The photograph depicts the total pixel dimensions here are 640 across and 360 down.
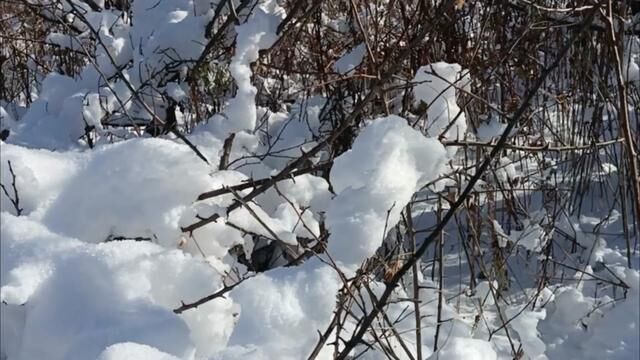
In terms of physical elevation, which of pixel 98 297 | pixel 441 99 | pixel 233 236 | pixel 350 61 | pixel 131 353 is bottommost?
pixel 131 353

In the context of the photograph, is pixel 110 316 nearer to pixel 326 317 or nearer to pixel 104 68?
pixel 326 317

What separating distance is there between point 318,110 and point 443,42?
0.51m

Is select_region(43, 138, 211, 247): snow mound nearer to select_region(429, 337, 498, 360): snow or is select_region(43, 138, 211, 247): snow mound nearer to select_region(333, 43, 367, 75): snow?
select_region(429, 337, 498, 360): snow

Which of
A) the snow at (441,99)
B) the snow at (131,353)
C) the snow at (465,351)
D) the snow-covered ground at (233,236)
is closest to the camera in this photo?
the snow at (131,353)

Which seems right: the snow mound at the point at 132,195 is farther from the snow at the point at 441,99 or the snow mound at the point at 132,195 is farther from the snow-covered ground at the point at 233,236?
the snow at the point at 441,99

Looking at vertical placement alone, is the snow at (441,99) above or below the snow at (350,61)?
below

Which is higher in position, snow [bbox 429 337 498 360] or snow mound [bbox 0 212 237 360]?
snow mound [bbox 0 212 237 360]

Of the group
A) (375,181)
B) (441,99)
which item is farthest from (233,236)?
(375,181)

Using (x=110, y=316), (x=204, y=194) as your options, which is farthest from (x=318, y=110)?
(x=110, y=316)

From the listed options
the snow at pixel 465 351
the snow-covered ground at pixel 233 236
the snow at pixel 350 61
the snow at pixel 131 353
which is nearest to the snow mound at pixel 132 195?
the snow-covered ground at pixel 233 236

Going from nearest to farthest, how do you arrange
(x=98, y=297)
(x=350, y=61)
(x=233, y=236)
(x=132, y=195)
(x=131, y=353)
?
(x=131, y=353), (x=98, y=297), (x=132, y=195), (x=233, y=236), (x=350, y=61)

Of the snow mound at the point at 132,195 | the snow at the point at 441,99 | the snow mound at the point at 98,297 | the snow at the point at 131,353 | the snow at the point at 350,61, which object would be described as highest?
the snow at the point at 350,61

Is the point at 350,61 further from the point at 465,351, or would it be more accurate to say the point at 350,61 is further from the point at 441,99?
the point at 465,351

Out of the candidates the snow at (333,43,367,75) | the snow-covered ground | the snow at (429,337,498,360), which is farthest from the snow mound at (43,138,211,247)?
the snow at (333,43,367,75)
